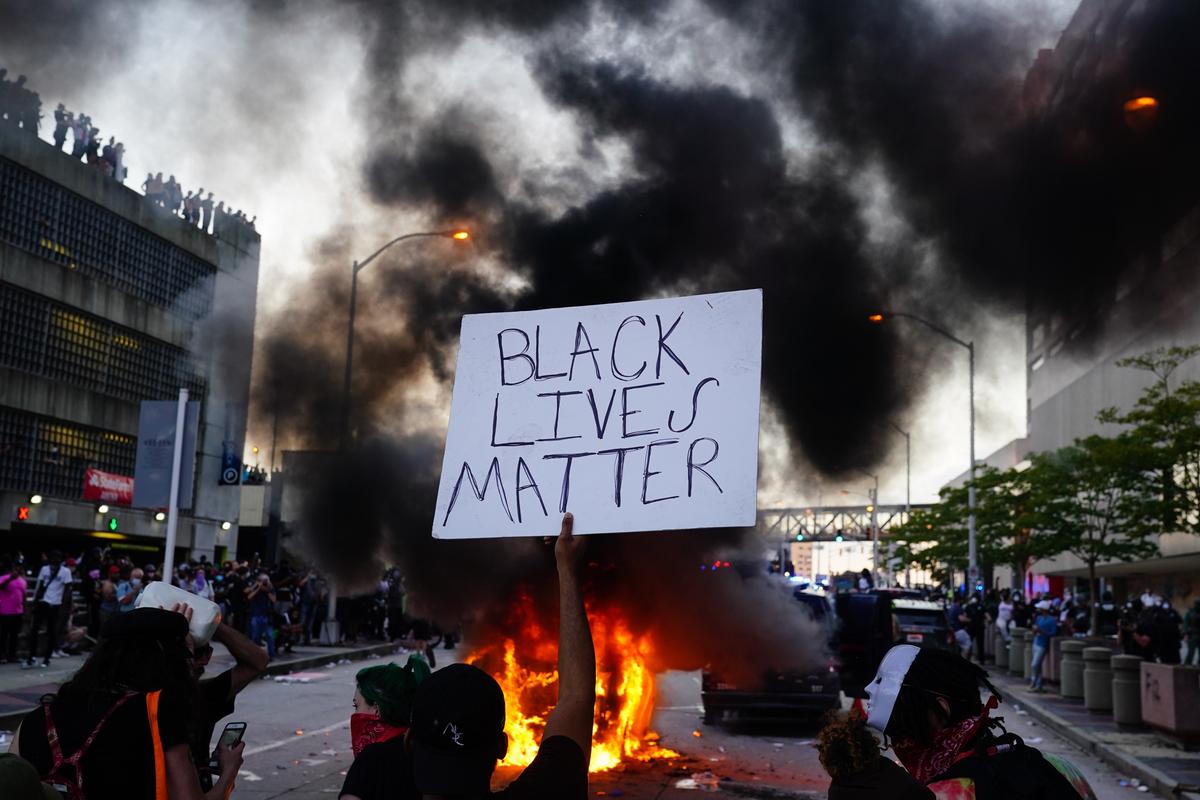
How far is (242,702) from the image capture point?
15.5m

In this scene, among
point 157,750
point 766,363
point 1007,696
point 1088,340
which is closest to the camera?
point 157,750

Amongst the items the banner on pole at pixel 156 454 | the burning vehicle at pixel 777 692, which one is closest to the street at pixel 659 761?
the burning vehicle at pixel 777 692

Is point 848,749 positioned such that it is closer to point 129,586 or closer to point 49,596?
point 49,596

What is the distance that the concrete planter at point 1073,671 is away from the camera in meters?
18.6

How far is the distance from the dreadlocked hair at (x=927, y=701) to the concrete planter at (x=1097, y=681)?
621 inches

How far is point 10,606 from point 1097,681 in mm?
14788

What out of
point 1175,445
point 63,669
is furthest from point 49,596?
point 1175,445

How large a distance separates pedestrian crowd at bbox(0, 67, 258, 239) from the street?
17.1 meters

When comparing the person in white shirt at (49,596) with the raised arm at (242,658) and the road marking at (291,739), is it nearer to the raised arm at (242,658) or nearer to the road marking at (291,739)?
the road marking at (291,739)

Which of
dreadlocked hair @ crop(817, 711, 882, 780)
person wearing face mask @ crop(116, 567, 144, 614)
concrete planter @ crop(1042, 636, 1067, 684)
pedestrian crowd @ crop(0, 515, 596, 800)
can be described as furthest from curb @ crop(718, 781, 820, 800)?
concrete planter @ crop(1042, 636, 1067, 684)

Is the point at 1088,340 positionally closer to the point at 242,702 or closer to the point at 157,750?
the point at 242,702

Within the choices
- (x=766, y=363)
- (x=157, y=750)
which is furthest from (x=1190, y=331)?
(x=157, y=750)

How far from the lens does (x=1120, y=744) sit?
13438 millimetres

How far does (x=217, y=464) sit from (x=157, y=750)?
3765 cm
